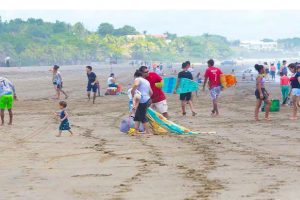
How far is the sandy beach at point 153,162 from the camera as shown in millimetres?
8680

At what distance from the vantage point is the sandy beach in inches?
342

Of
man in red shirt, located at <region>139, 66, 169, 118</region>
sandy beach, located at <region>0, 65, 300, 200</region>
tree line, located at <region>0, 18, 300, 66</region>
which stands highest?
man in red shirt, located at <region>139, 66, 169, 118</region>

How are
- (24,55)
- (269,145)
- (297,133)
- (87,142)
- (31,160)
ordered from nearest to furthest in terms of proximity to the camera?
(31,160) → (269,145) → (87,142) → (297,133) → (24,55)

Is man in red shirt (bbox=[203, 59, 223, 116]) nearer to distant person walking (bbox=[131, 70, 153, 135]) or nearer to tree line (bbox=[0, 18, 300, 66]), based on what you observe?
distant person walking (bbox=[131, 70, 153, 135])

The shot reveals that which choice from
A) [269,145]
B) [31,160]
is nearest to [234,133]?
[269,145]

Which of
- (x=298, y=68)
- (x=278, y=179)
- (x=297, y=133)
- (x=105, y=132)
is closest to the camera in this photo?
(x=278, y=179)

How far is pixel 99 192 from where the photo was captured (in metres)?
8.67

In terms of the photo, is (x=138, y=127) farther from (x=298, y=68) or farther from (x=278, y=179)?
(x=278, y=179)

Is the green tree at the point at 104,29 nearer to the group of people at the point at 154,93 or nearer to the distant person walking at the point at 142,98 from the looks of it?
the group of people at the point at 154,93

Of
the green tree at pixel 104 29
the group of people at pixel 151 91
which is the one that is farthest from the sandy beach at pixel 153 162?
the green tree at pixel 104 29

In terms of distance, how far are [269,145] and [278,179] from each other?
443 centimetres

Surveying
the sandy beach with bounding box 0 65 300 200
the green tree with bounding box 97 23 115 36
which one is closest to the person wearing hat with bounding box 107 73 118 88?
the sandy beach with bounding box 0 65 300 200

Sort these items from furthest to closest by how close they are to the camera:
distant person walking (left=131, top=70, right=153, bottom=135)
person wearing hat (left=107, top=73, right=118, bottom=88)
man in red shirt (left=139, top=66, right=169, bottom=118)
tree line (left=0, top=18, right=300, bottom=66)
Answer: tree line (left=0, top=18, right=300, bottom=66), person wearing hat (left=107, top=73, right=118, bottom=88), man in red shirt (left=139, top=66, right=169, bottom=118), distant person walking (left=131, top=70, right=153, bottom=135)

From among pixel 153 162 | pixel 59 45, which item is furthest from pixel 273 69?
pixel 59 45
